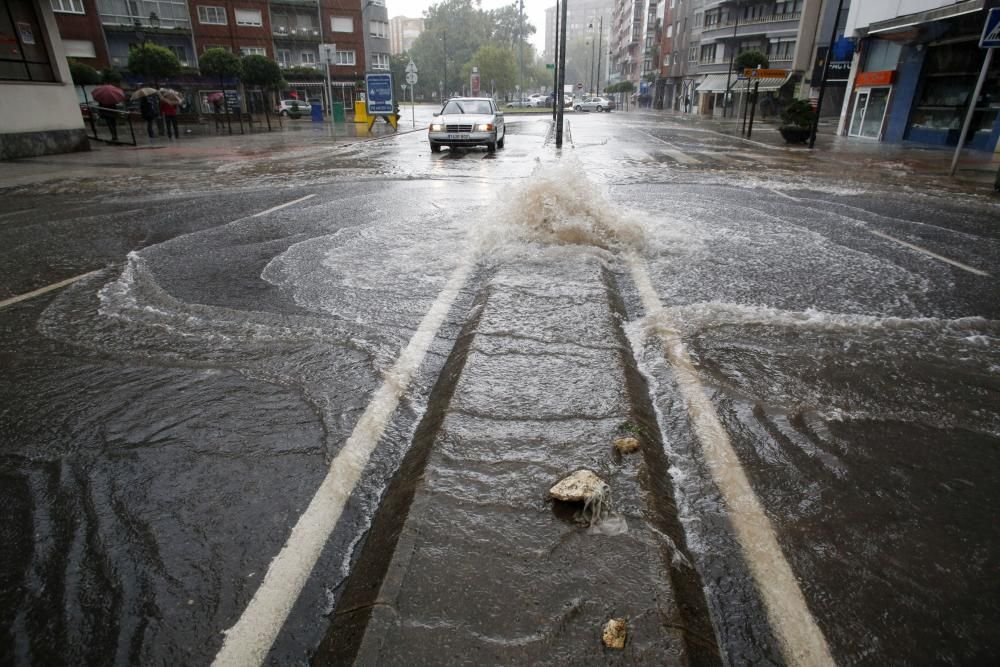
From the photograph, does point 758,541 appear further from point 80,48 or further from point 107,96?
point 80,48

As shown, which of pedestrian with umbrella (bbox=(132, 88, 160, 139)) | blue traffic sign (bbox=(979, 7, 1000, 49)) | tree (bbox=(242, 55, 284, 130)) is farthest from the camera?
tree (bbox=(242, 55, 284, 130))

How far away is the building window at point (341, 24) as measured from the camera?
53.9 meters

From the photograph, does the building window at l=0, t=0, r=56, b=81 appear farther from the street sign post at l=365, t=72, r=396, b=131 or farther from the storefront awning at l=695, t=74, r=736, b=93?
the storefront awning at l=695, t=74, r=736, b=93

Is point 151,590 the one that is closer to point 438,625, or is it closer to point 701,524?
point 438,625

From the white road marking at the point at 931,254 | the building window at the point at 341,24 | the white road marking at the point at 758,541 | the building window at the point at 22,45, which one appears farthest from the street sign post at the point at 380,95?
the building window at the point at 341,24

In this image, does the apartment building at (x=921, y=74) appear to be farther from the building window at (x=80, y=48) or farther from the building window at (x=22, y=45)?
the building window at (x=80, y=48)

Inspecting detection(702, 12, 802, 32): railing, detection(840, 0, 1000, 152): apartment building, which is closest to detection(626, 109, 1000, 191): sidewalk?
detection(840, 0, 1000, 152): apartment building

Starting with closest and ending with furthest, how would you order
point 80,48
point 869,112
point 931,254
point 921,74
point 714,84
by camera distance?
point 931,254
point 921,74
point 869,112
point 80,48
point 714,84

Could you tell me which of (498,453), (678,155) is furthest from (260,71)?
(498,453)

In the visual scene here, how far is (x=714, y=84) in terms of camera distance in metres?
55.9

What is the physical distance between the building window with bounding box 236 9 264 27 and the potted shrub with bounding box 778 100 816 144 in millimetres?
47189

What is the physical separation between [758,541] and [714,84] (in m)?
62.2

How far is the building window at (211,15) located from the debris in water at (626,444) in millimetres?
58315

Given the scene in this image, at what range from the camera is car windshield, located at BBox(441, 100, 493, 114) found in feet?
63.8
